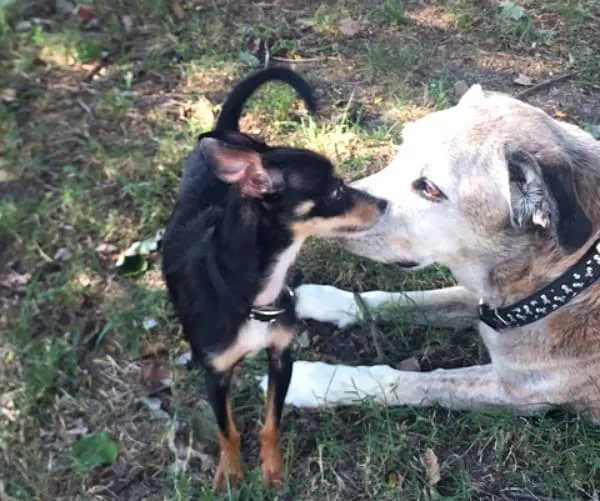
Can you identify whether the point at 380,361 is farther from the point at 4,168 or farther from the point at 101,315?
the point at 4,168

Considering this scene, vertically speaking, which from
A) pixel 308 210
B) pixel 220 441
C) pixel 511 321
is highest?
pixel 308 210

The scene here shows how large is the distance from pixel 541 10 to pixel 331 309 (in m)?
2.89

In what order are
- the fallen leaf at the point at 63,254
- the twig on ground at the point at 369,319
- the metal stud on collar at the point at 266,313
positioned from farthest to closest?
1. the fallen leaf at the point at 63,254
2. the twig on ground at the point at 369,319
3. the metal stud on collar at the point at 266,313

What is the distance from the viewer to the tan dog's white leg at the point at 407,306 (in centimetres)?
387

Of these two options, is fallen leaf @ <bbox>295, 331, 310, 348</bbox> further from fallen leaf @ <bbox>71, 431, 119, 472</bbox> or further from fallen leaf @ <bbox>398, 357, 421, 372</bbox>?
fallen leaf @ <bbox>71, 431, 119, 472</bbox>

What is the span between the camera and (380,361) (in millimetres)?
3762

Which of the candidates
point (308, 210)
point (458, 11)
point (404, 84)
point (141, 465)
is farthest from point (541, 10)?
point (141, 465)

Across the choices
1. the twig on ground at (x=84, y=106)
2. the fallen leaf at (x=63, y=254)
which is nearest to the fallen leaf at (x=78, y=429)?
the fallen leaf at (x=63, y=254)

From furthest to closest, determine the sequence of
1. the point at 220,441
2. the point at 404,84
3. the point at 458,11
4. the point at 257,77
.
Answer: the point at 458,11, the point at 404,84, the point at 257,77, the point at 220,441

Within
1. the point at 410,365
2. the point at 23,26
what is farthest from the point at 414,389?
the point at 23,26

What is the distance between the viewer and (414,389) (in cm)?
350

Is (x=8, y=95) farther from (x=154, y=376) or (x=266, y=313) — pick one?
(x=266, y=313)

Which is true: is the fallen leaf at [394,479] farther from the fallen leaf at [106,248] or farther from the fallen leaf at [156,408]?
the fallen leaf at [106,248]

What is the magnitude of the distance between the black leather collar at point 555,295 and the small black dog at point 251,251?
0.65 metres
